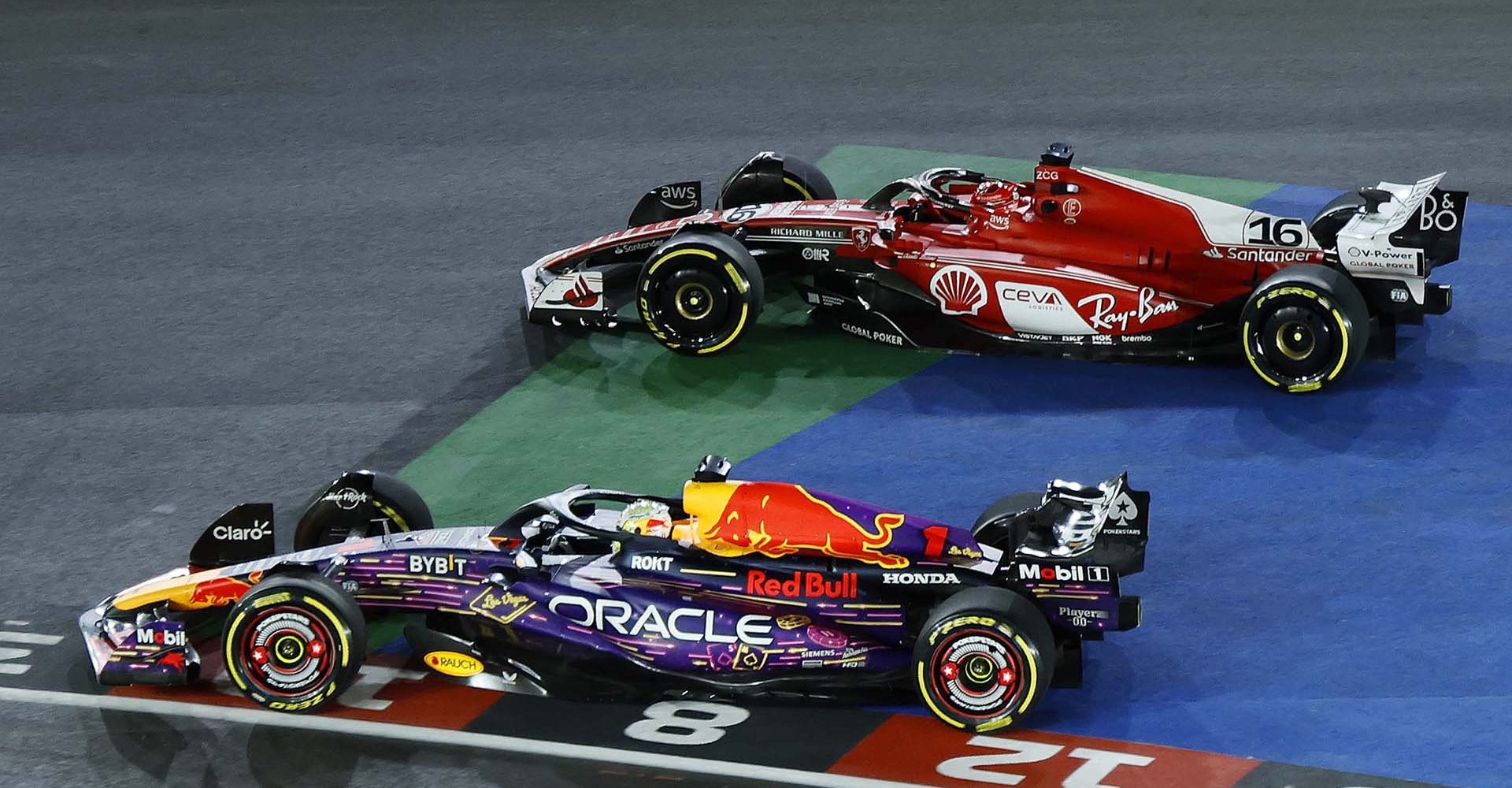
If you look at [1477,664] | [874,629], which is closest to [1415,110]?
[1477,664]

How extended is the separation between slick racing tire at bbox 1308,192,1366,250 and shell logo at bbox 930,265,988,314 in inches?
82.9

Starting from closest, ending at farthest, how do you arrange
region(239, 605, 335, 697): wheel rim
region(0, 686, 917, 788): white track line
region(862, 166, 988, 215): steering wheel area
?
region(0, 686, 917, 788): white track line → region(239, 605, 335, 697): wheel rim → region(862, 166, 988, 215): steering wheel area

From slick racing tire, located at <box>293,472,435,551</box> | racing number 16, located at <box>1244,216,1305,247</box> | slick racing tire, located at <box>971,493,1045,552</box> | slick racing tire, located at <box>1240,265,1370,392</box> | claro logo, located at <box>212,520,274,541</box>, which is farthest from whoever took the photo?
racing number 16, located at <box>1244,216,1305,247</box>

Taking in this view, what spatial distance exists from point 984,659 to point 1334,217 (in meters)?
5.49

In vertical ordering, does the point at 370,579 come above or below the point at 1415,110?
below

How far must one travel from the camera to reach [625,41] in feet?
63.9

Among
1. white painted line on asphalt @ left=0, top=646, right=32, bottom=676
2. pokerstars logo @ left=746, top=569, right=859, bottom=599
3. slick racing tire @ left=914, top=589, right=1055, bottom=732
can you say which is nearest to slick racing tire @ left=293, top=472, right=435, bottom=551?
white painted line on asphalt @ left=0, top=646, right=32, bottom=676

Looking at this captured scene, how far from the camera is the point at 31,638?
9.99 m

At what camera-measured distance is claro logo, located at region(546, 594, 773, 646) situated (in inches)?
356

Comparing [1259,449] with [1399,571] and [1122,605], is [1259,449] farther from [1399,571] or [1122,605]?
[1122,605]

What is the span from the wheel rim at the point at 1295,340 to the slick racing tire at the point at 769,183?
12.0 ft

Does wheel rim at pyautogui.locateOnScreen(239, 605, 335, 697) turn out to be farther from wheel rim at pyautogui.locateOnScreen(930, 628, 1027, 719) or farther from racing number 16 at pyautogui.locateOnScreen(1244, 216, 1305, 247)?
racing number 16 at pyautogui.locateOnScreen(1244, 216, 1305, 247)

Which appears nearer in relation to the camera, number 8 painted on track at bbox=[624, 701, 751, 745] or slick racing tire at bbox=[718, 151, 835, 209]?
number 8 painted on track at bbox=[624, 701, 751, 745]

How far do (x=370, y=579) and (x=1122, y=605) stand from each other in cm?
341
